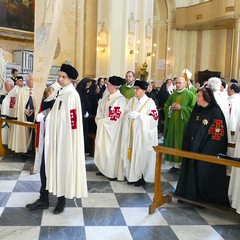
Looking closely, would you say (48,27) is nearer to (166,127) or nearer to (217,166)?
(217,166)

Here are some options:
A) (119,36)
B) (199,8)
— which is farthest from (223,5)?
(119,36)

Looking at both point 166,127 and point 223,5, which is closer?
point 166,127

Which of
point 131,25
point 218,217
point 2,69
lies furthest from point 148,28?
point 218,217

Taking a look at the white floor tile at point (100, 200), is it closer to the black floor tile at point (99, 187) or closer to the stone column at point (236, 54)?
the black floor tile at point (99, 187)

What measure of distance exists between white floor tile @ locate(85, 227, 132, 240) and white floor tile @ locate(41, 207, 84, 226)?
9.4 inches

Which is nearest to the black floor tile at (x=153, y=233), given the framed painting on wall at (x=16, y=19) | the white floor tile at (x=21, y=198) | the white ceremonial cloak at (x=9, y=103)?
the white floor tile at (x=21, y=198)

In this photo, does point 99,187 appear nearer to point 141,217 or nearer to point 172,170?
point 141,217

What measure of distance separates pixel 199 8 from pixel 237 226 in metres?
18.3

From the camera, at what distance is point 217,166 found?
5141 mm

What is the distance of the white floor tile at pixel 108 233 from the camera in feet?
13.9

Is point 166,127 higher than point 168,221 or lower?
higher

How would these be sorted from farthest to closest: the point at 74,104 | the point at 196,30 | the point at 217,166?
the point at 196,30 → the point at 217,166 → the point at 74,104

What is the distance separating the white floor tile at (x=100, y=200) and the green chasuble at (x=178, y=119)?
1.85 m

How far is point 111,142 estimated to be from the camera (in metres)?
6.62
